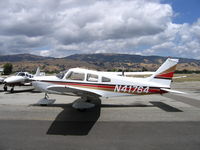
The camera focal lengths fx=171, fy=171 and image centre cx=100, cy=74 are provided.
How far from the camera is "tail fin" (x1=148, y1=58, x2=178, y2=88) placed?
863 centimetres

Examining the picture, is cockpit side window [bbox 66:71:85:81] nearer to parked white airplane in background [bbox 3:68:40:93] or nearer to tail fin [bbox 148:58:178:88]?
tail fin [bbox 148:58:178:88]

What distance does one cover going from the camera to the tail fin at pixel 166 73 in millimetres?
8633

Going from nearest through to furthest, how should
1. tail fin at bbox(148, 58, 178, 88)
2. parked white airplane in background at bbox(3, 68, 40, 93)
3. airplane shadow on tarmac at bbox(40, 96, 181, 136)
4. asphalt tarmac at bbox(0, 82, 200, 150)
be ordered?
asphalt tarmac at bbox(0, 82, 200, 150), airplane shadow on tarmac at bbox(40, 96, 181, 136), tail fin at bbox(148, 58, 178, 88), parked white airplane in background at bbox(3, 68, 40, 93)

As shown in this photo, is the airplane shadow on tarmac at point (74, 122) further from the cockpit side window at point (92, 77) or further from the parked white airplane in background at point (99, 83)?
the cockpit side window at point (92, 77)

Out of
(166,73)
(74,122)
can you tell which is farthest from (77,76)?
(166,73)

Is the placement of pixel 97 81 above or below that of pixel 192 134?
above

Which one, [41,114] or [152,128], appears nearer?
[152,128]

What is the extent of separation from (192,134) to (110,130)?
2470 mm

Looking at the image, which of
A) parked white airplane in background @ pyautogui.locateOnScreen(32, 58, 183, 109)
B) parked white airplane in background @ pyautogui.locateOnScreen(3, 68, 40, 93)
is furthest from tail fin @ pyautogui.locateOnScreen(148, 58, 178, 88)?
parked white airplane in background @ pyautogui.locateOnScreen(3, 68, 40, 93)

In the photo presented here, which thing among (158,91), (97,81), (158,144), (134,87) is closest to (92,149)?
(158,144)

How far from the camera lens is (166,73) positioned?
28.6 ft

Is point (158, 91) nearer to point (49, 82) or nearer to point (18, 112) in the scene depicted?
point (49, 82)

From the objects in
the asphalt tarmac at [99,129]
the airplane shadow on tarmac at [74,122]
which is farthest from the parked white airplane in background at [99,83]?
the asphalt tarmac at [99,129]

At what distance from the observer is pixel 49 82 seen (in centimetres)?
819
